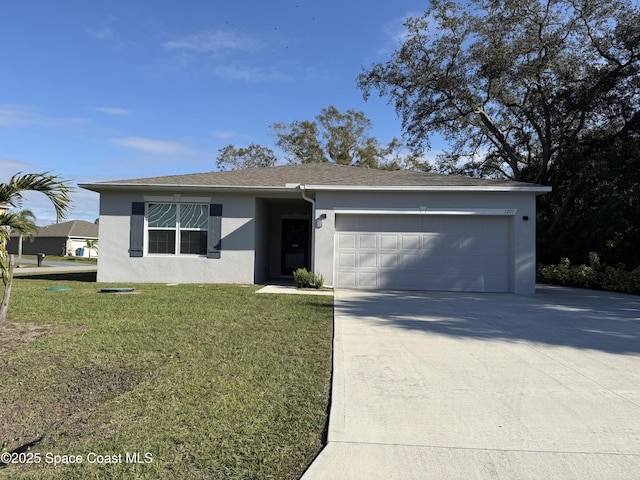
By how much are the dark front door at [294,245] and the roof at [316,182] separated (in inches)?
74.1

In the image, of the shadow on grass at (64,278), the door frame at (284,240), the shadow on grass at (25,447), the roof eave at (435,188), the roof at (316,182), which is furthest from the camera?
the door frame at (284,240)

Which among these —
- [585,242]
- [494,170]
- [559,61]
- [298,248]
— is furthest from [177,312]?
[494,170]

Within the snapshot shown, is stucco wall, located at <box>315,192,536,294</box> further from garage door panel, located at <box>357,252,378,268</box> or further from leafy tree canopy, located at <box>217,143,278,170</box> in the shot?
leafy tree canopy, located at <box>217,143,278,170</box>

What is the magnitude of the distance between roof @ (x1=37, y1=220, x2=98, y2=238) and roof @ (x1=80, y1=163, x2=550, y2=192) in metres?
41.7

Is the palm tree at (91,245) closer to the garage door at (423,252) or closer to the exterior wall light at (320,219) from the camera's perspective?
the exterior wall light at (320,219)

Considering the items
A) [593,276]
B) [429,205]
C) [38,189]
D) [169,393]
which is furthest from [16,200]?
[593,276]

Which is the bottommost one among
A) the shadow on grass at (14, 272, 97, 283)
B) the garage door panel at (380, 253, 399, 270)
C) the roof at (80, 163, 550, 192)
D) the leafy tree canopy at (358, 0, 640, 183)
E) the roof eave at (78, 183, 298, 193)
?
the shadow on grass at (14, 272, 97, 283)

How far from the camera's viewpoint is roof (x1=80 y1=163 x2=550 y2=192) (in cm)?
1189

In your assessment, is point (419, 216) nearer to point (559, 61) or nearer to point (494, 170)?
point (559, 61)

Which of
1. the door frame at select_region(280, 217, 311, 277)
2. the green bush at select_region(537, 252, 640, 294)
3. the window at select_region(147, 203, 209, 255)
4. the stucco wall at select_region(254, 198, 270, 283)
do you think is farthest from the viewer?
the door frame at select_region(280, 217, 311, 277)

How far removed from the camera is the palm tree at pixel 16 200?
6031 millimetres

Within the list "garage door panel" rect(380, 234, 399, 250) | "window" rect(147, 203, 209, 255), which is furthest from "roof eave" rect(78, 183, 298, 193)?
"garage door panel" rect(380, 234, 399, 250)

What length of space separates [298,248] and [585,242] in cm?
1014

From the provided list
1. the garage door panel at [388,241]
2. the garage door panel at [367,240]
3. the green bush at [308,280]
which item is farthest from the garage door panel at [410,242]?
the green bush at [308,280]
